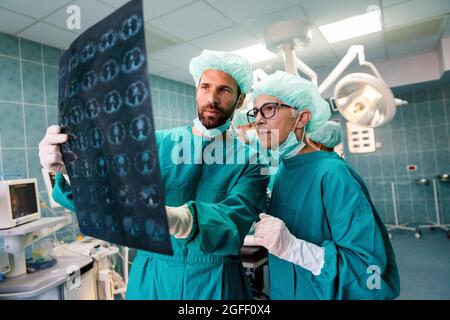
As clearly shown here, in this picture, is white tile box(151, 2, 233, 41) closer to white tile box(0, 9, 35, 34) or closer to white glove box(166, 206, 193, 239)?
white tile box(0, 9, 35, 34)

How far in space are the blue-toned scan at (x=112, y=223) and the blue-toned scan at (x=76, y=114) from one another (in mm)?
215

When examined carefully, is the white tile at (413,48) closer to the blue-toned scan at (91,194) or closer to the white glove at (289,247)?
the white glove at (289,247)

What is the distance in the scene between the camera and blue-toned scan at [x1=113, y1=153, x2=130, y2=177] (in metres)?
0.50

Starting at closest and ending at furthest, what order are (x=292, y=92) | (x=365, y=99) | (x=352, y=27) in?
(x=292, y=92)
(x=365, y=99)
(x=352, y=27)

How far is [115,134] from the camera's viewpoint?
516mm

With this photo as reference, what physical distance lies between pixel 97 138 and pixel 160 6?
6.99ft

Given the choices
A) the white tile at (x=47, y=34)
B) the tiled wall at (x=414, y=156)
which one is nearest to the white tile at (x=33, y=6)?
the white tile at (x=47, y=34)

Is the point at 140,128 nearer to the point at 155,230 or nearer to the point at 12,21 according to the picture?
the point at 155,230

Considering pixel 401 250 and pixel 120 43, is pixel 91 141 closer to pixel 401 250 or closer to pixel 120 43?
pixel 120 43

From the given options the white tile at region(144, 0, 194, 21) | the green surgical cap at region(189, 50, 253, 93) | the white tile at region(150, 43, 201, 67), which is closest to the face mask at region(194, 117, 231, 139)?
the green surgical cap at region(189, 50, 253, 93)

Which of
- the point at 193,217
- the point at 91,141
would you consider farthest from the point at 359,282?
the point at 91,141

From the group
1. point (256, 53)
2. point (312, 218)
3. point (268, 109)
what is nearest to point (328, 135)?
point (268, 109)

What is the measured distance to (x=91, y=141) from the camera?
581 millimetres

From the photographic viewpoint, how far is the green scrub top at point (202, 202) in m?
0.79
